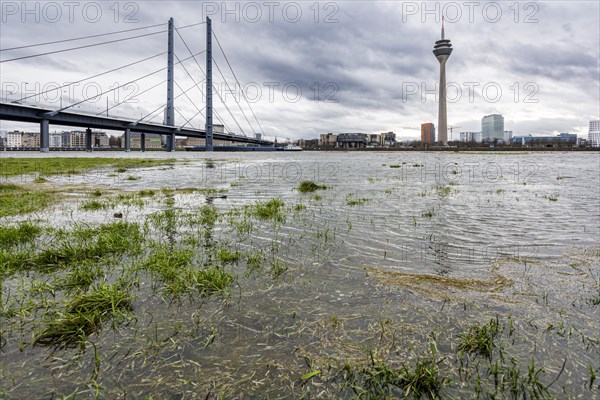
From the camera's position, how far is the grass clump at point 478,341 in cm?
422

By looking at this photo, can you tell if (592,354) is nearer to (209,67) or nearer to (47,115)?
(47,115)

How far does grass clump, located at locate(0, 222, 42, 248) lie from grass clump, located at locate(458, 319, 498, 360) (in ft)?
32.0

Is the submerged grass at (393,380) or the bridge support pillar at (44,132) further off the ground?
the bridge support pillar at (44,132)

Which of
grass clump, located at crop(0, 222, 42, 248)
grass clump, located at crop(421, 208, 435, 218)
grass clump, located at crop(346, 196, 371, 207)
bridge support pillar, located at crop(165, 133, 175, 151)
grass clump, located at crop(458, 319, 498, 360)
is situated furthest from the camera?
bridge support pillar, located at crop(165, 133, 175, 151)

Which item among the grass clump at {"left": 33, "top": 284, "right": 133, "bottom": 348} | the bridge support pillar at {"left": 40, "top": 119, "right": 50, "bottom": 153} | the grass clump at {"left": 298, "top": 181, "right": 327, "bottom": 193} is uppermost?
the bridge support pillar at {"left": 40, "top": 119, "right": 50, "bottom": 153}

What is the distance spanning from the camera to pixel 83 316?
4684 millimetres

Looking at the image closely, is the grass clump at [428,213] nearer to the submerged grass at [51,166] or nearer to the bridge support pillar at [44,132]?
the submerged grass at [51,166]

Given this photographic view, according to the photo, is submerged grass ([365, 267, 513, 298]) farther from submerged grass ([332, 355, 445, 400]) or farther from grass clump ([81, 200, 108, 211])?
grass clump ([81, 200, 108, 211])

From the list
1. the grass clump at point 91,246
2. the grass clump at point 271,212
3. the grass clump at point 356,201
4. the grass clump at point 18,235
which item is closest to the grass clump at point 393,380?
the grass clump at point 91,246

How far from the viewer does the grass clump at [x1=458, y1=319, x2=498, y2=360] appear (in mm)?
4219

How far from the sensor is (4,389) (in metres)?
3.53

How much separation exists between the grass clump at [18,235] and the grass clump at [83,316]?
472 cm

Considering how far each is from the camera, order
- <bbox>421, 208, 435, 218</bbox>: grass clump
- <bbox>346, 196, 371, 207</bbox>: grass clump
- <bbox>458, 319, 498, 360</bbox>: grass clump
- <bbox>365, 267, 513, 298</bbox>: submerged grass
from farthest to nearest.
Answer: <bbox>346, 196, 371, 207</bbox>: grass clump < <bbox>421, 208, 435, 218</bbox>: grass clump < <bbox>365, 267, 513, 298</bbox>: submerged grass < <bbox>458, 319, 498, 360</bbox>: grass clump

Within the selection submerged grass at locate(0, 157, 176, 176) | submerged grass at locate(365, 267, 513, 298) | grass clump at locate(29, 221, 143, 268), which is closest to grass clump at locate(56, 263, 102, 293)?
grass clump at locate(29, 221, 143, 268)
